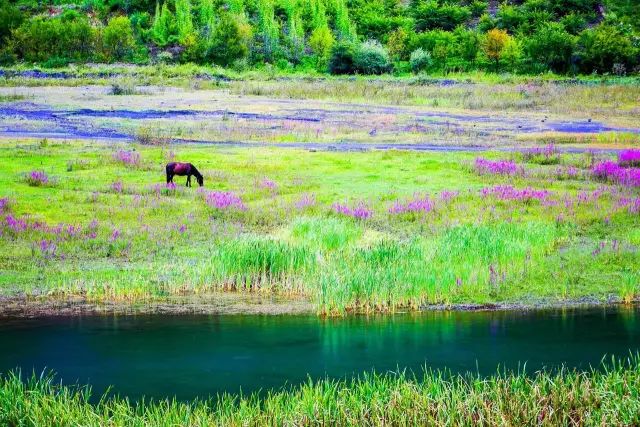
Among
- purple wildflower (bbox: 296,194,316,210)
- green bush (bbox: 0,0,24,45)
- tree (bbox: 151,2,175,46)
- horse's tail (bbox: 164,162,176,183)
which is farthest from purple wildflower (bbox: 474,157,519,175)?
tree (bbox: 151,2,175,46)

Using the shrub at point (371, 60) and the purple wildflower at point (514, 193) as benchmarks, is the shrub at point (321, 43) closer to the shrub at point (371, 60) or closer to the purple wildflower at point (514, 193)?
the shrub at point (371, 60)

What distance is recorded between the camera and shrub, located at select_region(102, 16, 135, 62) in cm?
4216

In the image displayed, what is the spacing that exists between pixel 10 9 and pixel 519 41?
2247 centimetres

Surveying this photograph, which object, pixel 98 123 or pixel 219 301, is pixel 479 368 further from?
pixel 98 123

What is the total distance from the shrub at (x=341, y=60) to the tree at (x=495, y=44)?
247 inches

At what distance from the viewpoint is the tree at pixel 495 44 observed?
4266 centimetres

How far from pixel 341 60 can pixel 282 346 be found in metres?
36.2

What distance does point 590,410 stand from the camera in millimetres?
7164

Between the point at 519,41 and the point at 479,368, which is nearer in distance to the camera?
the point at 479,368

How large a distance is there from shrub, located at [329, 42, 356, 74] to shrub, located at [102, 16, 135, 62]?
31.2 ft

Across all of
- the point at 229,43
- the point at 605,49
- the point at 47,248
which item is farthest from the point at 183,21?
the point at 47,248

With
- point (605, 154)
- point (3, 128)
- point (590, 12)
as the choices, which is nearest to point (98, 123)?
point (3, 128)

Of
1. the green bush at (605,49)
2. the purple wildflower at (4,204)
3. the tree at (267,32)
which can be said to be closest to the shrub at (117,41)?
the tree at (267,32)

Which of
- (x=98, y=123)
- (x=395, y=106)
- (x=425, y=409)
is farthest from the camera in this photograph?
→ (x=395, y=106)
